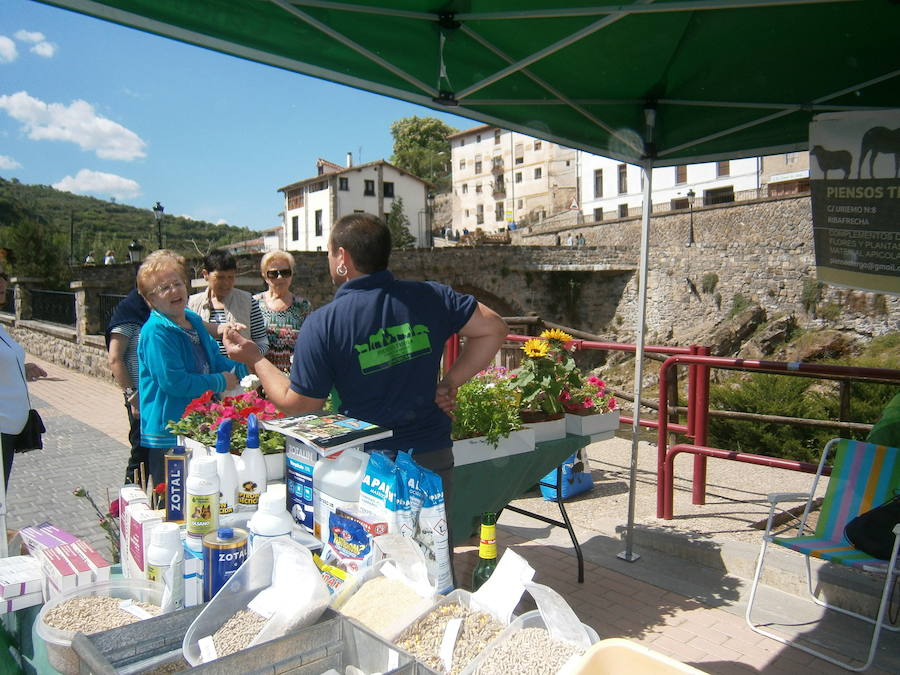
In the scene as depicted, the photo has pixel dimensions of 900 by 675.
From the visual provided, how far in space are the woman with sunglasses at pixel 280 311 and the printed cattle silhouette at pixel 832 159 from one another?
313 cm

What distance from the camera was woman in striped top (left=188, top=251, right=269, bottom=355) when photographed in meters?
4.32

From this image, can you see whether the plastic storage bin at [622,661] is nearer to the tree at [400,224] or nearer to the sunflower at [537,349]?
the sunflower at [537,349]

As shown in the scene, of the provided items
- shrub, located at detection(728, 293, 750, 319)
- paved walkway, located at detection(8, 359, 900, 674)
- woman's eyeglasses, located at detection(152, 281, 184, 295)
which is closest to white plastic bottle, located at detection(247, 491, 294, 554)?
paved walkway, located at detection(8, 359, 900, 674)

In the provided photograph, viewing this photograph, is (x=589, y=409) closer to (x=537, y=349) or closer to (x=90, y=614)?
(x=537, y=349)

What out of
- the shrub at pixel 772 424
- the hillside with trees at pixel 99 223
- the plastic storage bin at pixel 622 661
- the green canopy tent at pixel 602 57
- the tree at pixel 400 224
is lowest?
the shrub at pixel 772 424

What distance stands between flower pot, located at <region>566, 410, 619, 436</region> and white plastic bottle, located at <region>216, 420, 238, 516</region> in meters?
2.01

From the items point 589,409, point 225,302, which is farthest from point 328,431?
point 225,302

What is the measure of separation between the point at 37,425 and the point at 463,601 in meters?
2.59

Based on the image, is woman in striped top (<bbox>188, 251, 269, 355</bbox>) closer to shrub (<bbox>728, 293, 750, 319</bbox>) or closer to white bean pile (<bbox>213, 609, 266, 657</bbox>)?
white bean pile (<bbox>213, 609, 266, 657</bbox>)

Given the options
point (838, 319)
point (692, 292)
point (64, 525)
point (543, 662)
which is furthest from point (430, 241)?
point (543, 662)

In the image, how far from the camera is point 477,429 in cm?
300

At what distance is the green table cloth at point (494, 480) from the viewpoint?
2.90m

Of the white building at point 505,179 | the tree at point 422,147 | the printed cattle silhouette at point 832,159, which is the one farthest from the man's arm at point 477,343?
the tree at point 422,147

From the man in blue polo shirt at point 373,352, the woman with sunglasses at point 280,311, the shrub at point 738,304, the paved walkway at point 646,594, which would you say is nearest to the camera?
the man in blue polo shirt at point 373,352
